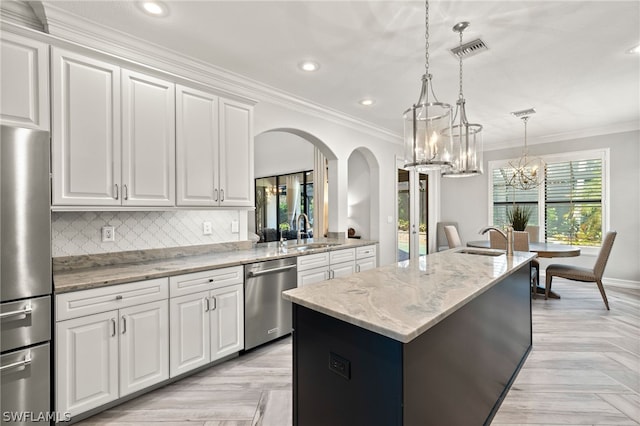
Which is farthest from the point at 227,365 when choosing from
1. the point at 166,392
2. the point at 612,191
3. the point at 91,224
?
the point at 612,191

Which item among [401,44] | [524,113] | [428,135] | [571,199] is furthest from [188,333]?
[571,199]

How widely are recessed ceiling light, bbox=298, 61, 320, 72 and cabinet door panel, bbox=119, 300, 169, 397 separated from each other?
238cm

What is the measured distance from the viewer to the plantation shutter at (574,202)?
5461 mm

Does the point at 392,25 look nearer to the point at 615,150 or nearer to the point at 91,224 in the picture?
the point at 91,224

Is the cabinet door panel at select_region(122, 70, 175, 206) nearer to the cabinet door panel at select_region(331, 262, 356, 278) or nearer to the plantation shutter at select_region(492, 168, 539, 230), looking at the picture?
the cabinet door panel at select_region(331, 262, 356, 278)

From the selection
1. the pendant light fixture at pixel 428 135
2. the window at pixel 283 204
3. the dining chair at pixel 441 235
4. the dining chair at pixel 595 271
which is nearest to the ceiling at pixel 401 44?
the pendant light fixture at pixel 428 135

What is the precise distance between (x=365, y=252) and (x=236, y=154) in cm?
213

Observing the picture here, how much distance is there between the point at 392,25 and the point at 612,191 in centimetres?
546

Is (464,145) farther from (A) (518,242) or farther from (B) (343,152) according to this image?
(A) (518,242)

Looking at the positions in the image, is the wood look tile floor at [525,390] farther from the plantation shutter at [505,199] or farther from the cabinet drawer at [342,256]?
the plantation shutter at [505,199]

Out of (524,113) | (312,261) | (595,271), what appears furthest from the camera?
(524,113)

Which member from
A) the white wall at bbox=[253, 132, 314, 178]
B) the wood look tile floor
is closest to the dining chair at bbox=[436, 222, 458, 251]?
the white wall at bbox=[253, 132, 314, 178]

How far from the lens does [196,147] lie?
263 centimetres

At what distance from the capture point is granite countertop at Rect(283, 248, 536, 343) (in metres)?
1.17
